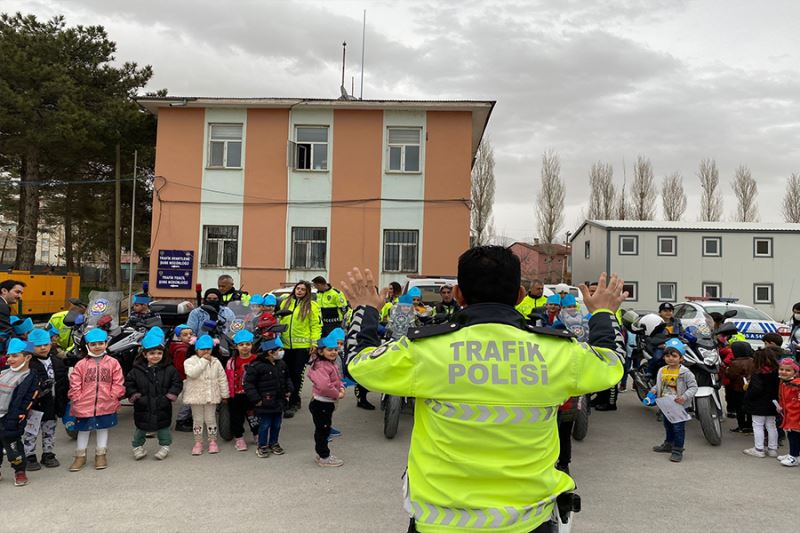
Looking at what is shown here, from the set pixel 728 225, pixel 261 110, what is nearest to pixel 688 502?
pixel 261 110

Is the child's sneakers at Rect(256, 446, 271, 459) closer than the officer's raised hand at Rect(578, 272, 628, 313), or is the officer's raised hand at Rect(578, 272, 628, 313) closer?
the officer's raised hand at Rect(578, 272, 628, 313)

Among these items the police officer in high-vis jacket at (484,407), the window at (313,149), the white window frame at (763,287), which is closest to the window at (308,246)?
the window at (313,149)

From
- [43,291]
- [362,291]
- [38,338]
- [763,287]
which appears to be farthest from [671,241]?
[43,291]

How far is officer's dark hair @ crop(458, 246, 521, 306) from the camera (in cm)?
204

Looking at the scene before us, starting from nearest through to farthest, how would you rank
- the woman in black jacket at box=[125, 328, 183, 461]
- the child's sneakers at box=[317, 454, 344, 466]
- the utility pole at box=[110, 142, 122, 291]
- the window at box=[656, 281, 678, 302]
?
the child's sneakers at box=[317, 454, 344, 466]
the woman in black jacket at box=[125, 328, 183, 461]
the utility pole at box=[110, 142, 122, 291]
the window at box=[656, 281, 678, 302]

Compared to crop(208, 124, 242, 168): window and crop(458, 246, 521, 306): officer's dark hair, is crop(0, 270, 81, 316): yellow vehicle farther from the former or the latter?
crop(458, 246, 521, 306): officer's dark hair

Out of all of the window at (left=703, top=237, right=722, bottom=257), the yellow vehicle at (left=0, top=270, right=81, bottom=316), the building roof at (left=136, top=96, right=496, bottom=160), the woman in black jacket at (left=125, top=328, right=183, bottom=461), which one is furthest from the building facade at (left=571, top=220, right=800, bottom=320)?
the woman in black jacket at (left=125, top=328, right=183, bottom=461)

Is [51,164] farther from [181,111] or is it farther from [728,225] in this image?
[728,225]

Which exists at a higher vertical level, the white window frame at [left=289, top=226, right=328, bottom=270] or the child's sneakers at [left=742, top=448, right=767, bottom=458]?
the white window frame at [left=289, top=226, right=328, bottom=270]

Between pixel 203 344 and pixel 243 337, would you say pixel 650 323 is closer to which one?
pixel 243 337

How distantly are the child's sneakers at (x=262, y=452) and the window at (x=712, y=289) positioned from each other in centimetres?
2527

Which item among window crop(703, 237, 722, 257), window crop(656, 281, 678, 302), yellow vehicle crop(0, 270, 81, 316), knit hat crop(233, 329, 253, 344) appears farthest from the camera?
window crop(656, 281, 678, 302)

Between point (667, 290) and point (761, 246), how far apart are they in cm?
460

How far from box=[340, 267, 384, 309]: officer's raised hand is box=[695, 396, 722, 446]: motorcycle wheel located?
17.6 feet
